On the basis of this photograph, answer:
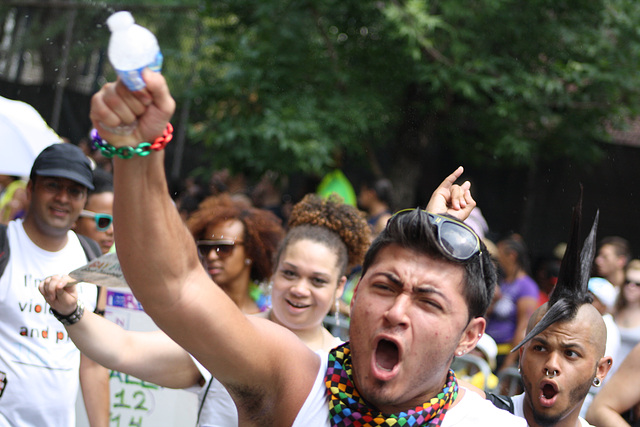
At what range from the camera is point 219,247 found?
427 cm

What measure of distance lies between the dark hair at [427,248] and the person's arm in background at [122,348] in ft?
3.12

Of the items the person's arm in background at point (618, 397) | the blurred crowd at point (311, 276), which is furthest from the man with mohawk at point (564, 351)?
the person's arm in background at point (618, 397)

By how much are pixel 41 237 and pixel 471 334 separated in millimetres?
2439

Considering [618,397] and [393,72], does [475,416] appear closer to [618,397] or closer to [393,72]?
[618,397]

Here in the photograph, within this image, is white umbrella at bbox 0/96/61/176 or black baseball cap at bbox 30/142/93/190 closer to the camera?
black baseball cap at bbox 30/142/93/190

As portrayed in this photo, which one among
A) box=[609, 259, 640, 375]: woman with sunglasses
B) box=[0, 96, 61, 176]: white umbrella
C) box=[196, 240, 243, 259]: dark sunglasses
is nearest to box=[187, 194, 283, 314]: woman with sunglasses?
box=[196, 240, 243, 259]: dark sunglasses

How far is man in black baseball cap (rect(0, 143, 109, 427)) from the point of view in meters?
3.41

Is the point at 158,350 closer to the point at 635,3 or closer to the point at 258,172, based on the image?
the point at 258,172

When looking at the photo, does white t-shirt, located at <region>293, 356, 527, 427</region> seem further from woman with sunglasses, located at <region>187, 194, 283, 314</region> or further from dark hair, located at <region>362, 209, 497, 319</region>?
woman with sunglasses, located at <region>187, 194, 283, 314</region>

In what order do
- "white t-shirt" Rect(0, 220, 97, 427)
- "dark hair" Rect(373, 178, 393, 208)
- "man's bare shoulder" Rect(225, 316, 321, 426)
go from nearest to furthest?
"man's bare shoulder" Rect(225, 316, 321, 426) < "white t-shirt" Rect(0, 220, 97, 427) < "dark hair" Rect(373, 178, 393, 208)

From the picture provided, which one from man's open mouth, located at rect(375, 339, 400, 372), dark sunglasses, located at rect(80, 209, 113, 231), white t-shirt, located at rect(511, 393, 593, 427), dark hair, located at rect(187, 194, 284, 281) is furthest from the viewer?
dark sunglasses, located at rect(80, 209, 113, 231)

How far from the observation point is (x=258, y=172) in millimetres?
8695

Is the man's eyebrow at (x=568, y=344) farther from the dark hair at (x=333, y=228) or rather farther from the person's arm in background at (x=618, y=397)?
the dark hair at (x=333, y=228)

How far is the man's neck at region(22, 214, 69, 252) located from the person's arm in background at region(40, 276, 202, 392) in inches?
39.6
